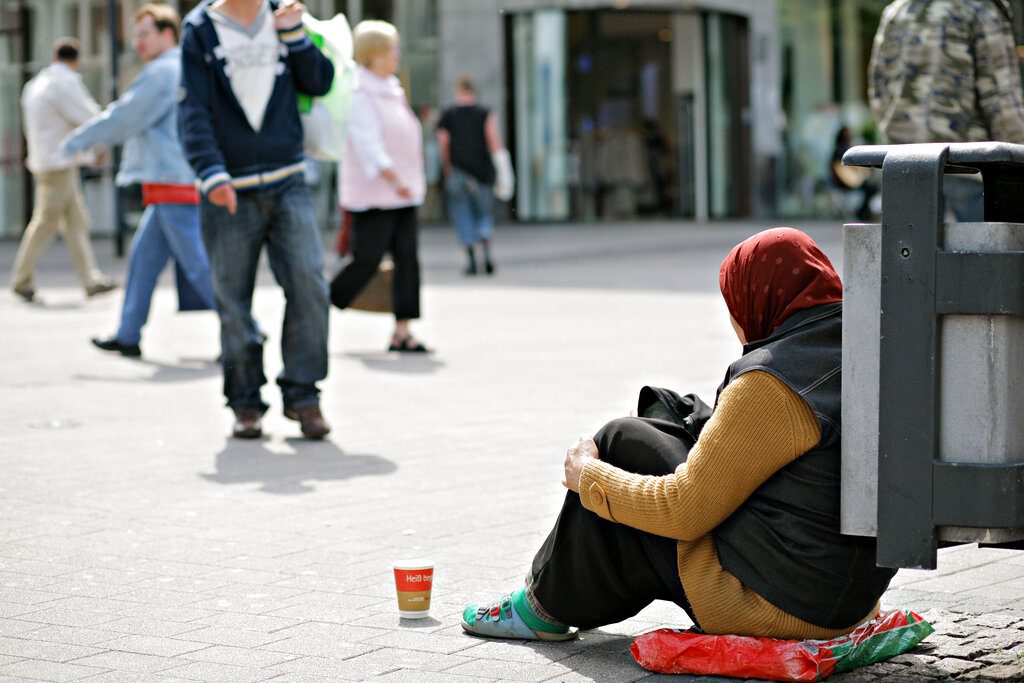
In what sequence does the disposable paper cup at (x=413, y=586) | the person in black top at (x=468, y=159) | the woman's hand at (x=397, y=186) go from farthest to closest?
the person in black top at (x=468, y=159)
the woman's hand at (x=397, y=186)
the disposable paper cup at (x=413, y=586)

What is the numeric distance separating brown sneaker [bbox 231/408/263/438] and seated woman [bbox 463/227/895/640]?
11.7 feet

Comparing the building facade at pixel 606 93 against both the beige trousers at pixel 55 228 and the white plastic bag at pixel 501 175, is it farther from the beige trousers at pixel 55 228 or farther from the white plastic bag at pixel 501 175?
the beige trousers at pixel 55 228

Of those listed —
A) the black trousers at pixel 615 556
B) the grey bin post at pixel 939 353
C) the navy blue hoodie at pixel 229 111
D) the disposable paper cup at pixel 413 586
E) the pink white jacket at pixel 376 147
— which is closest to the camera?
the grey bin post at pixel 939 353

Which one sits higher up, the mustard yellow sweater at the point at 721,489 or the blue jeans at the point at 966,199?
the blue jeans at the point at 966,199

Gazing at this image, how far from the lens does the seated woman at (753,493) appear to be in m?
3.42

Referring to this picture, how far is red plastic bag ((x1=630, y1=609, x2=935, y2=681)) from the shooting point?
357 cm

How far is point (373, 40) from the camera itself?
32.9ft

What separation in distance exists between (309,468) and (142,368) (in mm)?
3581

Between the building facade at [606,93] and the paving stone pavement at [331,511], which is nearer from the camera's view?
the paving stone pavement at [331,511]

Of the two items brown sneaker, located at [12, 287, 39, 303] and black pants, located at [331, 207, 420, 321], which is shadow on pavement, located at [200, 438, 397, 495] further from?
brown sneaker, located at [12, 287, 39, 303]

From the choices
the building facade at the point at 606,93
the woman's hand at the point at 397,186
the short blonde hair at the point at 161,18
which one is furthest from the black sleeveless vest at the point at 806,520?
the building facade at the point at 606,93

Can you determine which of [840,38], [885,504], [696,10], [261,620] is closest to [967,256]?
[885,504]

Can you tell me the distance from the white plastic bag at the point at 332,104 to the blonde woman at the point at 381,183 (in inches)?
94.4

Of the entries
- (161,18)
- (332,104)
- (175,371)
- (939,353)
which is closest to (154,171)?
(161,18)
